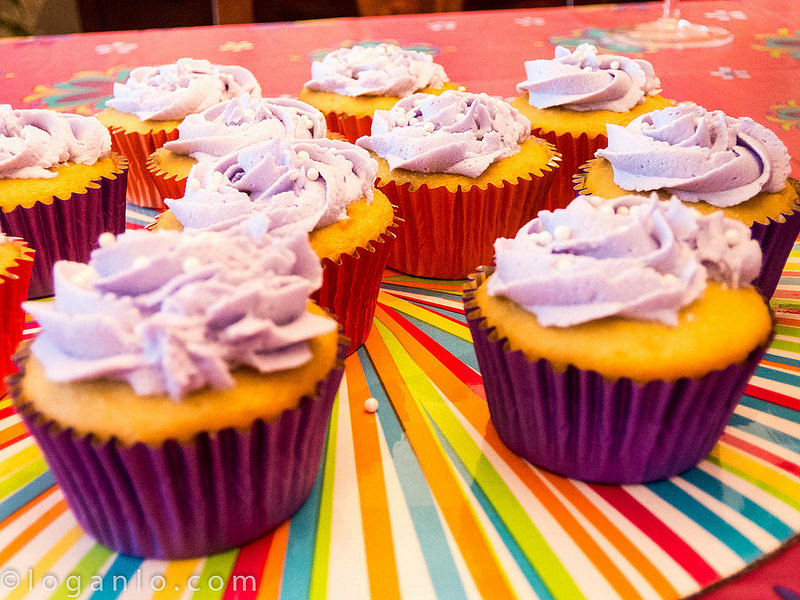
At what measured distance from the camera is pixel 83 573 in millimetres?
1821

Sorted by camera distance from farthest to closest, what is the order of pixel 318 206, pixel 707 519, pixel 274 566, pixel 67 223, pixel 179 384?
pixel 67 223 → pixel 318 206 → pixel 707 519 → pixel 274 566 → pixel 179 384

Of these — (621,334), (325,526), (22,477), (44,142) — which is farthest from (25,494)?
(621,334)

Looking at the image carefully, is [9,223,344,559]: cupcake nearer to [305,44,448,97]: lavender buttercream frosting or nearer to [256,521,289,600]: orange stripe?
[256,521,289,600]: orange stripe

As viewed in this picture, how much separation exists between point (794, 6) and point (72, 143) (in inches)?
182

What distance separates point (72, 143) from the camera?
310 cm

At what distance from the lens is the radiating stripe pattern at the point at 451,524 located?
5.86 feet

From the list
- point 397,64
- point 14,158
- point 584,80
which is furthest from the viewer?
point 397,64

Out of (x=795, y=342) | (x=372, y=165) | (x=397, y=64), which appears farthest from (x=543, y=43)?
(x=795, y=342)

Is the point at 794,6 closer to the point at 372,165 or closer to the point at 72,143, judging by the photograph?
the point at 372,165

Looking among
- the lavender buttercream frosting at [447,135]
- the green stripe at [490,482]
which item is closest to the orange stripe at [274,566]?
the green stripe at [490,482]

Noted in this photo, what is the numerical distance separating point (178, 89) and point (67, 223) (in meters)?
1.00

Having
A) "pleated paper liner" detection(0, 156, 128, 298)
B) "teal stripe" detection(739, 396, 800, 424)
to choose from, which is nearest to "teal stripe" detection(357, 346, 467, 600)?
"teal stripe" detection(739, 396, 800, 424)

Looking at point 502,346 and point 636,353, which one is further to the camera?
point 502,346

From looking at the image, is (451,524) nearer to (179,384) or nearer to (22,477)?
(179,384)
